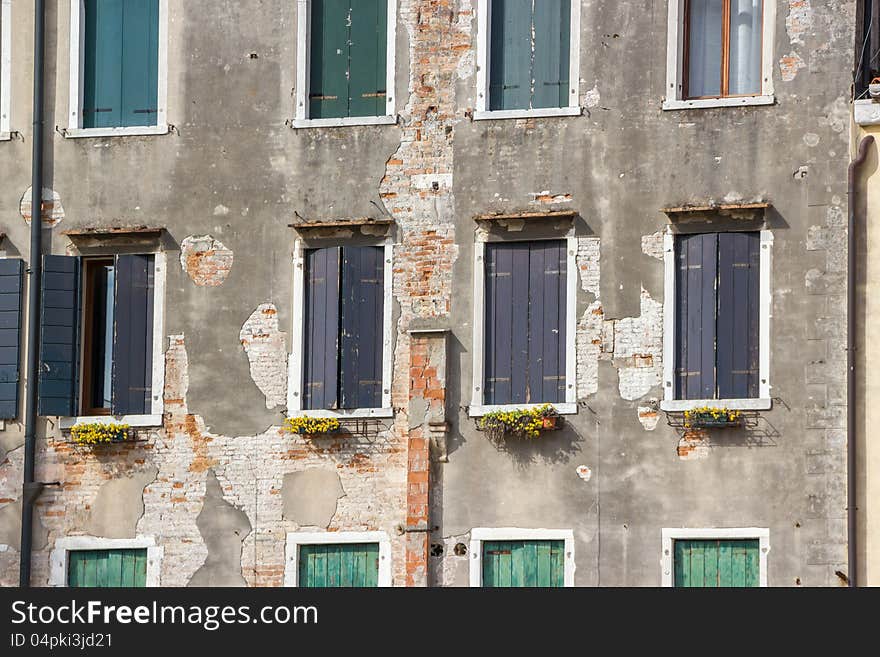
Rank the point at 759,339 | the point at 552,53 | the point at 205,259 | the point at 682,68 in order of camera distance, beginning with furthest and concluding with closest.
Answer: the point at 205,259
the point at 552,53
the point at 682,68
the point at 759,339

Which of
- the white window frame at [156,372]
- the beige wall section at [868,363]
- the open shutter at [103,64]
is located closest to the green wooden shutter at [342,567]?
the white window frame at [156,372]

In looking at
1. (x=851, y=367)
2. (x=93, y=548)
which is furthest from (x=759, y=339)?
(x=93, y=548)

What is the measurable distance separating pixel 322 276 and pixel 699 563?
5.05m

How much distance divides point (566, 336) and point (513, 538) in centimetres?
218

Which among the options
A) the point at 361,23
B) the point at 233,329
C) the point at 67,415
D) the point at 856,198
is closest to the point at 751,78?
the point at 856,198

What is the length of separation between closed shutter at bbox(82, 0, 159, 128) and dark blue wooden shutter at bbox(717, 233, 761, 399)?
6.48 metres

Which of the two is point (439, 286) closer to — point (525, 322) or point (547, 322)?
point (525, 322)

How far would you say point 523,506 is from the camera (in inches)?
1091

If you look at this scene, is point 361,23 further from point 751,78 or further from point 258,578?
point 258,578

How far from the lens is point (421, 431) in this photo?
28.1m

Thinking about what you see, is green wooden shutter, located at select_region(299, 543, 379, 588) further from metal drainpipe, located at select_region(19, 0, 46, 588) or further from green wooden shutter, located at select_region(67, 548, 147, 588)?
metal drainpipe, located at select_region(19, 0, 46, 588)

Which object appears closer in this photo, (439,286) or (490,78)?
(439,286)

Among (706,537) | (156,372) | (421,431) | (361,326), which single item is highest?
(361,326)
